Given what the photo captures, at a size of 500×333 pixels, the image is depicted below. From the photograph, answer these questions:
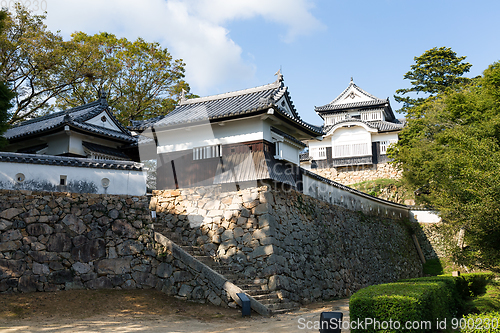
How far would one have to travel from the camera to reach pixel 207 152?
17500mm

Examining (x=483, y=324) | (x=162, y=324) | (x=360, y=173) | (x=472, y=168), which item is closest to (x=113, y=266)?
(x=162, y=324)

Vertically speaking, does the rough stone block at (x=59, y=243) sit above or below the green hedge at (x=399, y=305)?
above

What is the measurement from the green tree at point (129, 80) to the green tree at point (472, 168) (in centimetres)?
1829

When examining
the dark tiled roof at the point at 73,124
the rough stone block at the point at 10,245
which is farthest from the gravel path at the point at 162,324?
the dark tiled roof at the point at 73,124

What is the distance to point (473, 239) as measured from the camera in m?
15.3

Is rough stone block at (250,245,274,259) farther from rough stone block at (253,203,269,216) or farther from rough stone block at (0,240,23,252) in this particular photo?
rough stone block at (0,240,23,252)

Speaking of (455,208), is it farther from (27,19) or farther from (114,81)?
(27,19)

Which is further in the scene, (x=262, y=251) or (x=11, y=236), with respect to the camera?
(x=262, y=251)

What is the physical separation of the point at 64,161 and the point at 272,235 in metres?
7.80

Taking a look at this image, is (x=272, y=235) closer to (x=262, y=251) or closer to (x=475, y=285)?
(x=262, y=251)

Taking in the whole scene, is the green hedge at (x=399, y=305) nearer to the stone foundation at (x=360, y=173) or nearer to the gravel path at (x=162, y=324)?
the gravel path at (x=162, y=324)

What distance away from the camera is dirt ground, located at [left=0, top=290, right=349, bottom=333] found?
1091 centimetres

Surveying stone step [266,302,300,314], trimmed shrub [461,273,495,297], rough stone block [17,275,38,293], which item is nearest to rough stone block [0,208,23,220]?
rough stone block [17,275,38,293]

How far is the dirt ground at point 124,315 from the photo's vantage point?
1091 centimetres
